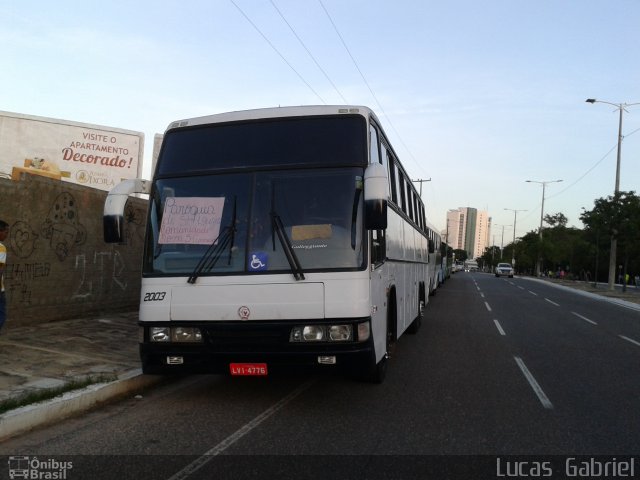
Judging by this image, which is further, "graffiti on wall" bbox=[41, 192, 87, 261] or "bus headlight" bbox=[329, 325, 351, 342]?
"graffiti on wall" bbox=[41, 192, 87, 261]

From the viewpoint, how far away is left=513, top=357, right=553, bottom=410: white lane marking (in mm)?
6211

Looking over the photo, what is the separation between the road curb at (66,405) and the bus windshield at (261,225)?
1.48 meters

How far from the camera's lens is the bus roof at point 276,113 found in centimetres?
582

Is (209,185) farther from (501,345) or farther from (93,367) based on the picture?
(501,345)

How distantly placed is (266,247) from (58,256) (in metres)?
6.31

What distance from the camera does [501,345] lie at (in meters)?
10.4

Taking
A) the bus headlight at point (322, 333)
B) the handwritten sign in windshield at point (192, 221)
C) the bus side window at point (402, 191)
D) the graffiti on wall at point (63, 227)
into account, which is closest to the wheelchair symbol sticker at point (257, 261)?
the handwritten sign in windshield at point (192, 221)

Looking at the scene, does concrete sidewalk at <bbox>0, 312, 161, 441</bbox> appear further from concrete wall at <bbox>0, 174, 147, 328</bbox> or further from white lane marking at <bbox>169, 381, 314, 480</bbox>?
white lane marking at <bbox>169, 381, 314, 480</bbox>

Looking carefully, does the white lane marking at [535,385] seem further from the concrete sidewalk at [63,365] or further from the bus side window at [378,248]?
the concrete sidewalk at [63,365]

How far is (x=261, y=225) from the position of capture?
5.33 m

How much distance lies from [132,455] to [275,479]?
1.26 meters

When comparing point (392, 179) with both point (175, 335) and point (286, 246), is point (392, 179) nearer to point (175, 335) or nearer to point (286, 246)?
point (286, 246)

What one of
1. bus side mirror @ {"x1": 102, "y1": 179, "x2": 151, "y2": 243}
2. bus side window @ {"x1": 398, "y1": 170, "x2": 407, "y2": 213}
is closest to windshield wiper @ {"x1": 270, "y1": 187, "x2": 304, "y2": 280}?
bus side mirror @ {"x1": 102, "y1": 179, "x2": 151, "y2": 243}

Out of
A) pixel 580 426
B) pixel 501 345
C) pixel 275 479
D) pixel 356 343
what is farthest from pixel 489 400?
pixel 501 345
